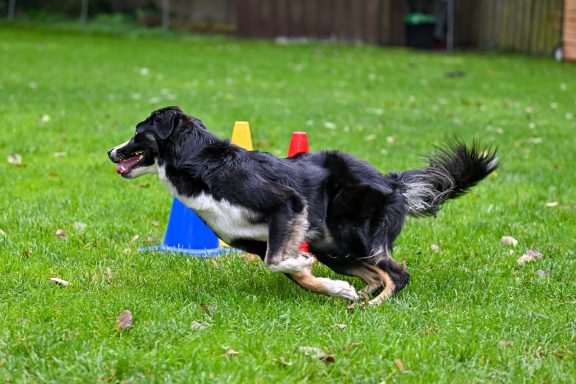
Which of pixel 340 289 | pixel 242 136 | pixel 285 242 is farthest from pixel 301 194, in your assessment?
pixel 242 136

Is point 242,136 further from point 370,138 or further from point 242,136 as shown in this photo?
point 370,138

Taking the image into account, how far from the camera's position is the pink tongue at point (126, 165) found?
481 cm

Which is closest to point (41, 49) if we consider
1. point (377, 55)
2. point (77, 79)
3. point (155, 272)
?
point (77, 79)

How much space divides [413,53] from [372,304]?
1889cm

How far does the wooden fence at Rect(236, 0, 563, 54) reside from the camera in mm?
24641

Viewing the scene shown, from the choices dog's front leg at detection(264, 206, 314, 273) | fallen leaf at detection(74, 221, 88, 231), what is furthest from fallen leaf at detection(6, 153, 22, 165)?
dog's front leg at detection(264, 206, 314, 273)

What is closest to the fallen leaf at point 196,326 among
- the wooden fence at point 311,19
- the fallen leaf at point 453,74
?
the fallen leaf at point 453,74

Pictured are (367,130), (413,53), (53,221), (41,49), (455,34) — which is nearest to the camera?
(53,221)

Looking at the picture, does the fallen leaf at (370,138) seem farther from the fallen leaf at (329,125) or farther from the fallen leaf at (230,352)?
the fallen leaf at (230,352)

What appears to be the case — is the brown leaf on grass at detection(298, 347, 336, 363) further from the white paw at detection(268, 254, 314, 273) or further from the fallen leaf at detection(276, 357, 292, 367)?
the white paw at detection(268, 254, 314, 273)

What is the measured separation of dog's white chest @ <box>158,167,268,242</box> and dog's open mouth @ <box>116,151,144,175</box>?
0.91ft

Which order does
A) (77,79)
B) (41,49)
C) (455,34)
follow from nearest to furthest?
1. (77,79)
2. (41,49)
3. (455,34)

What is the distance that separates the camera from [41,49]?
2122 cm

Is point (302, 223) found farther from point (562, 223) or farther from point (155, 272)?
point (562, 223)
